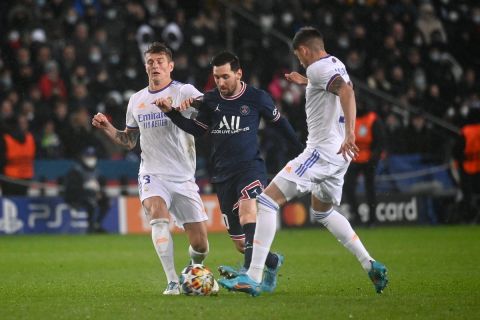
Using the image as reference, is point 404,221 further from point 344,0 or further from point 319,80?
point 319,80

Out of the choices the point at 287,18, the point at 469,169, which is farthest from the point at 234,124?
the point at 287,18

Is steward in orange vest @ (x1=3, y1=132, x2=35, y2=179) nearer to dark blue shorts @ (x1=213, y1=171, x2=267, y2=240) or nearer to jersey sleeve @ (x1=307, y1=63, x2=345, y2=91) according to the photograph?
dark blue shorts @ (x1=213, y1=171, x2=267, y2=240)

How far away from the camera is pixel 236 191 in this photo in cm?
962

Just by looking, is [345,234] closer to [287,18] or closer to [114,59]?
[114,59]

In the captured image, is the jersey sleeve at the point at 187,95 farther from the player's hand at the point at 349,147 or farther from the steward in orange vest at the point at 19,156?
the steward in orange vest at the point at 19,156

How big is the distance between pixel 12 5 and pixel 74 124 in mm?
3828

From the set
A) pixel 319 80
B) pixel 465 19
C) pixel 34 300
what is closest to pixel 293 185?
pixel 319 80

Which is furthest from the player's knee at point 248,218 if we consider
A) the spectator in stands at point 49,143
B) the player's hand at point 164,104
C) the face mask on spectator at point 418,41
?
the face mask on spectator at point 418,41

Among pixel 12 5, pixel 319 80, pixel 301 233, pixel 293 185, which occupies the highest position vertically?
pixel 12 5

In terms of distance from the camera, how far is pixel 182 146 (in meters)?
9.80

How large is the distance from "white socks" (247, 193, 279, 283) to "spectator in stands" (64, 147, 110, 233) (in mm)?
10394

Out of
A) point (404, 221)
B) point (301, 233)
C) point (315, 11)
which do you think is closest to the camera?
point (301, 233)

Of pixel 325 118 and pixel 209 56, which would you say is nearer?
pixel 325 118

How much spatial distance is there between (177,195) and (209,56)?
1307 cm
